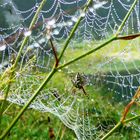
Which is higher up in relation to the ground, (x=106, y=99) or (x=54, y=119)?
(x=54, y=119)

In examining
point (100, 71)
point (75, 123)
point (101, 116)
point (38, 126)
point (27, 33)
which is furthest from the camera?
point (100, 71)

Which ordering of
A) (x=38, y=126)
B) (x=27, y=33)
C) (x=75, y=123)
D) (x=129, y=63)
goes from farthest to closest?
(x=129, y=63), (x=38, y=126), (x=75, y=123), (x=27, y=33)

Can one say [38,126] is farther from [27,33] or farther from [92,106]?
[27,33]

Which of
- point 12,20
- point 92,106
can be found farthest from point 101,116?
point 12,20

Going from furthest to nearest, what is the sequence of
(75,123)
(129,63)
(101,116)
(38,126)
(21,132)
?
(129,63)
(101,116)
(38,126)
(21,132)
(75,123)

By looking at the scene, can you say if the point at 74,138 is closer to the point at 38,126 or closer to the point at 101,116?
the point at 38,126

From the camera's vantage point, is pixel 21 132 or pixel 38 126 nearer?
pixel 21 132

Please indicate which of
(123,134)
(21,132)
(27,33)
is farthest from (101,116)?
(27,33)

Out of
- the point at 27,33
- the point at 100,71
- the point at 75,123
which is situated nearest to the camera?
the point at 27,33

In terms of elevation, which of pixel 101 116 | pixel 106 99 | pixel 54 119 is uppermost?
pixel 54 119
